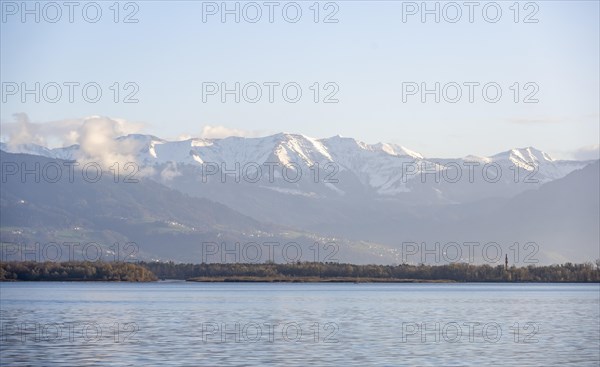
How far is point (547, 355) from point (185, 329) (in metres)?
31.0

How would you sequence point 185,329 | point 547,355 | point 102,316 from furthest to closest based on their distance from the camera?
point 102,316 < point 185,329 < point 547,355

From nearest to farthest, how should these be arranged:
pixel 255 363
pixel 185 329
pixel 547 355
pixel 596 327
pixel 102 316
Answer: pixel 255 363 < pixel 547 355 < pixel 185 329 < pixel 596 327 < pixel 102 316

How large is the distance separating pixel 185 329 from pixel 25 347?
19663mm

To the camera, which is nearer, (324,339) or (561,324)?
(324,339)

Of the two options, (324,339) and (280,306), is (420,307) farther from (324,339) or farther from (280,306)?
(324,339)

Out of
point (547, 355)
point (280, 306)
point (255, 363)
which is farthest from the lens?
point (280, 306)

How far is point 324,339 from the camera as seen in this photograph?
80.8 meters

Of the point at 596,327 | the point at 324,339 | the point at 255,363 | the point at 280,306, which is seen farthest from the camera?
the point at 280,306

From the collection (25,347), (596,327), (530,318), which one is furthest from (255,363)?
(530,318)

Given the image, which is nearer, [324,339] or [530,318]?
[324,339]

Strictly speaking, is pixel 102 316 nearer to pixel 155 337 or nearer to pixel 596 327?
pixel 155 337

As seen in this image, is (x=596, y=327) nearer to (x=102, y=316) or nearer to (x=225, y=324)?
(x=225, y=324)

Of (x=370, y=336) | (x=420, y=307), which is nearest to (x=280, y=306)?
(x=420, y=307)

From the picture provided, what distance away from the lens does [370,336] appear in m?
83.6
